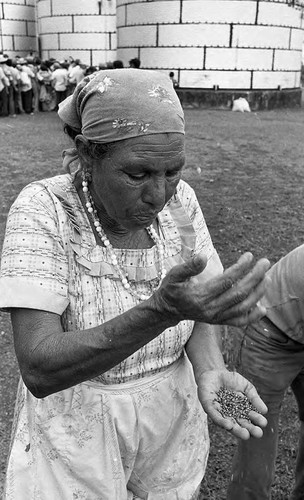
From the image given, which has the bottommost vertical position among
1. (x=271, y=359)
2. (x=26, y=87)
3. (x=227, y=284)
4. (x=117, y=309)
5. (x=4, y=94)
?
(x=4, y=94)

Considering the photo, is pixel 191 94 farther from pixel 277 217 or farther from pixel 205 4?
pixel 277 217

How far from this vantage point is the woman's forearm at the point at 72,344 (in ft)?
4.91

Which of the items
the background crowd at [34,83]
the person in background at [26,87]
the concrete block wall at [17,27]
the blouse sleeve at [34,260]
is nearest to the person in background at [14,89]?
the background crowd at [34,83]

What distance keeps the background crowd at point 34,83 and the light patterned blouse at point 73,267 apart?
52.6ft

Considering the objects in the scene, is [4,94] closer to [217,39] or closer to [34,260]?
[217,39]

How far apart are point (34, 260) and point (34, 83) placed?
1790cm

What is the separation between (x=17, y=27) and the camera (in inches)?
979

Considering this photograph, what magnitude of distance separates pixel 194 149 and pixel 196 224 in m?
8.76

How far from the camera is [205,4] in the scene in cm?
1756

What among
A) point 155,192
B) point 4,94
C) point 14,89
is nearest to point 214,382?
point 155,192

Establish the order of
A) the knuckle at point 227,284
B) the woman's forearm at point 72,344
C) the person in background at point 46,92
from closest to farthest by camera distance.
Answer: the knuckle at point 227,284 → the woman's forearm at point 72,344 → the person in background at point 46,92

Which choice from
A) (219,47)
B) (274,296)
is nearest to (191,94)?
(219,47)

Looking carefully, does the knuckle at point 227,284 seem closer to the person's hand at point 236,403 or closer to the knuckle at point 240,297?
the knuckle at point 240,297

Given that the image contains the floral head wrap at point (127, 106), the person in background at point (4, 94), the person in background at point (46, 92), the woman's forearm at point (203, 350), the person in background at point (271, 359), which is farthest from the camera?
the person in background at point (46, 92)
